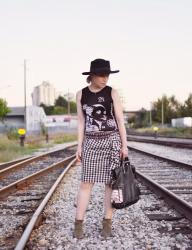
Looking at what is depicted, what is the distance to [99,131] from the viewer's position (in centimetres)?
451

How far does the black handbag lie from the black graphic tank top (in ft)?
1.40

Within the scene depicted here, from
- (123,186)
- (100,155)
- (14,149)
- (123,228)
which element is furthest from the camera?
(14,149)

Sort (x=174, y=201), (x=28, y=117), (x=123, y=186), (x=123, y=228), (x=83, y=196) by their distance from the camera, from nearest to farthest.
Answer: (x=123, y=186)
(x=83, y=196)
(x=123, y=228)
(x=174, y=201)
(x=28, y=117)

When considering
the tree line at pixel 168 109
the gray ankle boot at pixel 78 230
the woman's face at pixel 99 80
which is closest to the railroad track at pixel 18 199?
the gray ankle boot at pixel 78 230

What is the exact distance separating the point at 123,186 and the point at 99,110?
2.64 ft

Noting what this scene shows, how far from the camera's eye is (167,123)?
11012cm

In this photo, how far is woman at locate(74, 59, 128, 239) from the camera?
4504mm

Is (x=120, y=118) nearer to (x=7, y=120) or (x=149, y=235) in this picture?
(x=149, y=235)

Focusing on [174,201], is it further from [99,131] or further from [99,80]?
[99,80]

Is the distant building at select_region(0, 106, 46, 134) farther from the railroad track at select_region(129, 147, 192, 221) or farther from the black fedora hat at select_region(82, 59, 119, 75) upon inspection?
the black fedora hat at select_region(82, 59, 119, 75)

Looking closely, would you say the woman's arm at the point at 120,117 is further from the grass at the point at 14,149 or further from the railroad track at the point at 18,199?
the grass at the point at 14,149

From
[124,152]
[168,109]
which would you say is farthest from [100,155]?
[168,109]

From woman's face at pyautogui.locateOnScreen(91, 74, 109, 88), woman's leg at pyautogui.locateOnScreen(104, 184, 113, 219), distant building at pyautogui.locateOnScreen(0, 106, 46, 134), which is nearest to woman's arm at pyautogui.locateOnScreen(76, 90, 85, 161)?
woman's face at pyautogui.locateOnScreen(91, 74, 109, 88)

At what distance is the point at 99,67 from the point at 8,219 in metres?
2.52
